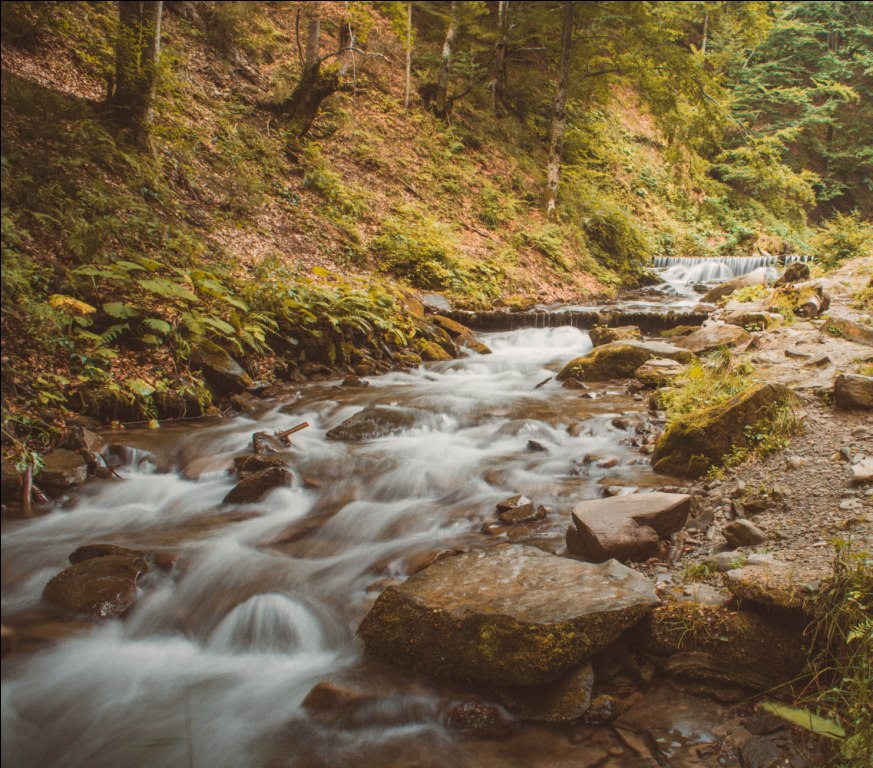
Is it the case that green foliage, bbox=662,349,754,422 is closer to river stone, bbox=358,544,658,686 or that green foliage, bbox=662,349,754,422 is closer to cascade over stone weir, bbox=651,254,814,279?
river stone, bbox=358,544,658,686

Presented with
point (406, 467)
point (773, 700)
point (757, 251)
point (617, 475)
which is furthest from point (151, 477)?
point (757, 251)

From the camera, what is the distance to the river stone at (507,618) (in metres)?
2.64

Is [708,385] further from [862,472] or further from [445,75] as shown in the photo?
[445,75]

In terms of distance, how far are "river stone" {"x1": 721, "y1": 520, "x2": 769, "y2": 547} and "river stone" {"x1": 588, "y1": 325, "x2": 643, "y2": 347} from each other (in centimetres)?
742

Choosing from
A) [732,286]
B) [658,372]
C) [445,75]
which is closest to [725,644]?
[658,372]

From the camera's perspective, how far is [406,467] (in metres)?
5.49

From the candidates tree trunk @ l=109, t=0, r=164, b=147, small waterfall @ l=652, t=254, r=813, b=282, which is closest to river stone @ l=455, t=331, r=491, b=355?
tree trunk @ l=109, t=0, r=164, b=147

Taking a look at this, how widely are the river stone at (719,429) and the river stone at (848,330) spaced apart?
11.4 ft

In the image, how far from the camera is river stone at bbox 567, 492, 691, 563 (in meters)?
3.54

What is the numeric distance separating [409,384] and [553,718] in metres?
6.14

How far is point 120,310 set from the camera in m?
5.57

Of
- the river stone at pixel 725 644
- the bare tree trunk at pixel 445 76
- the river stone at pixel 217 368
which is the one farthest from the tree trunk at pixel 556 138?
the river stone at pixel 725 644

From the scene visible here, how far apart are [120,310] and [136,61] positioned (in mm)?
3769

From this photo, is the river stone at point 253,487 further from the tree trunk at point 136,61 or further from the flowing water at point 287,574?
the tree trunk at point 136,61
